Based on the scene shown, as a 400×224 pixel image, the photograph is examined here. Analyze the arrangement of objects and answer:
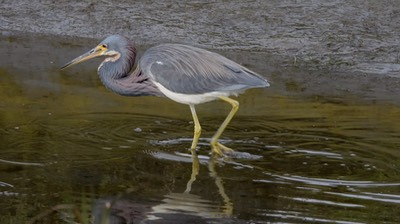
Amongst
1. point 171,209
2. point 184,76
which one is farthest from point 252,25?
point 171,209

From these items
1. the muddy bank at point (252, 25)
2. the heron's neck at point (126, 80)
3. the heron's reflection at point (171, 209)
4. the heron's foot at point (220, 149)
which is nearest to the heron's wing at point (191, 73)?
the heron's neck at point (126, 80)

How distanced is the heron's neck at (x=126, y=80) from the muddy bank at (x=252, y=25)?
2.79m

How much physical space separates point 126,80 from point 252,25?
3.29m

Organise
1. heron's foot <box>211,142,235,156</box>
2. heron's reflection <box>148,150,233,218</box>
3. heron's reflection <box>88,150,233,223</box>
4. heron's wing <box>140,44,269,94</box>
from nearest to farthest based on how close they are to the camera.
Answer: heron's reflection <box>88,150,233,223</box>
heron's reflection <box>148,150,233,218</box>
heron's foot <box>211,142,235,156</box>
heron's wing <box>140,44,269,94</box>

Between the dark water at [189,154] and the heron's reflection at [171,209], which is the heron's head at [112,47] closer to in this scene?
the dark water at [189,154]

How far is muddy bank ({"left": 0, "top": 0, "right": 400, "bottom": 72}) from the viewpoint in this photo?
10.2 metres

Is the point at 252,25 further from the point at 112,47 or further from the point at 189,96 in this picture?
the point at 189,96

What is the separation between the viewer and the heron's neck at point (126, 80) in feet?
25.0

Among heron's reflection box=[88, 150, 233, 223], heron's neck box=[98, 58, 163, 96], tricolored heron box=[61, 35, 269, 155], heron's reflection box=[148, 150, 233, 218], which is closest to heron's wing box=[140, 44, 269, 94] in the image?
tricolored heron box=[61, 35, 269, 155]

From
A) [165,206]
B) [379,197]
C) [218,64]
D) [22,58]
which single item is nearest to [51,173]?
[165,206]

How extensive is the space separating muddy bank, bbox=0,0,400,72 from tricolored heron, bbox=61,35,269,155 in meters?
2.68

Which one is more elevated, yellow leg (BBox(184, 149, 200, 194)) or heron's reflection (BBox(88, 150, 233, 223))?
heron's reflection (BBox(88, 150, 233, 223))

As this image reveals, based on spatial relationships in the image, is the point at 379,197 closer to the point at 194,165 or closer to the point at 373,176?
the point at 373,176

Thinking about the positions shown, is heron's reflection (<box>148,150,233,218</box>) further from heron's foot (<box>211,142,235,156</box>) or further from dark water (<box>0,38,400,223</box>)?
heron's foot (<box>211,142,235,156</box>)
